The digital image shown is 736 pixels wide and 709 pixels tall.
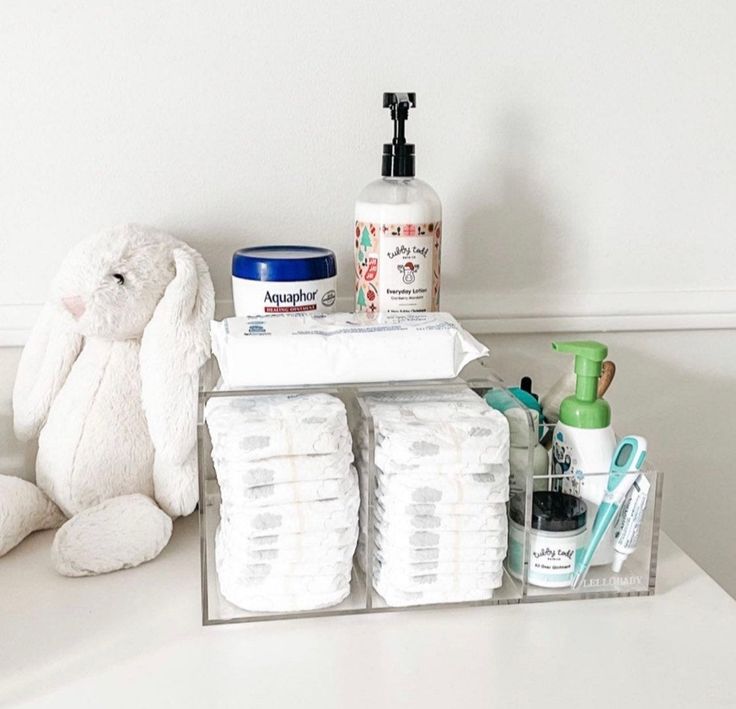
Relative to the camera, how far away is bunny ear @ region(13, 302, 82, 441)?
91 centimetres

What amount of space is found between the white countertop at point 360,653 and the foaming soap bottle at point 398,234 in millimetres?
287

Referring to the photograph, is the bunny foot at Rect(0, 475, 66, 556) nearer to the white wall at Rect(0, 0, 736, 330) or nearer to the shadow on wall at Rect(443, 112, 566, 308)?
the white wall at Rect(0, 0, 736, 330)

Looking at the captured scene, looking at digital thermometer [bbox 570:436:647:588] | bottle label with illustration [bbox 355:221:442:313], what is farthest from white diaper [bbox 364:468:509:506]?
bottle label with illustration [bbox 355:221:442:313]

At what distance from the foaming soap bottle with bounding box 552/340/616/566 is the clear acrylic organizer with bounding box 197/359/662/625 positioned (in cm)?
1

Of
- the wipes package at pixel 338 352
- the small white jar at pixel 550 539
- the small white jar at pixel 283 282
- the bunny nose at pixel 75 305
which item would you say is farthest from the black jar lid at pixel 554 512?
the bunny nose at pixel 75 305

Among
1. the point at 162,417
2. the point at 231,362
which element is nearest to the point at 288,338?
the point at 231,362

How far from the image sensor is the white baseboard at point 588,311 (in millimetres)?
1025

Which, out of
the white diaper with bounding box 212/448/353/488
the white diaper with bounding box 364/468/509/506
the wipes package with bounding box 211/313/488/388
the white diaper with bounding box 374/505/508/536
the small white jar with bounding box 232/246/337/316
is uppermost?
the small white jar with bounding box 232/246/337/316

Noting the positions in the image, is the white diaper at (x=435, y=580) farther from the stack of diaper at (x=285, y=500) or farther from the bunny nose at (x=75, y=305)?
the bunny nose at (x=75, y=305)

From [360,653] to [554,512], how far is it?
19 cm

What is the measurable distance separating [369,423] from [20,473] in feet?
1.46

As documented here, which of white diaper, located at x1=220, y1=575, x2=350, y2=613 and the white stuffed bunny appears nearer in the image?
white diaper, located at x1=220, y1=575, x2=350, y2=613

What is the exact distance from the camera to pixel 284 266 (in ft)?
2.77

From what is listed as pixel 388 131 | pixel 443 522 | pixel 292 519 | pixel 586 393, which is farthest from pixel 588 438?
pixel 388 131
